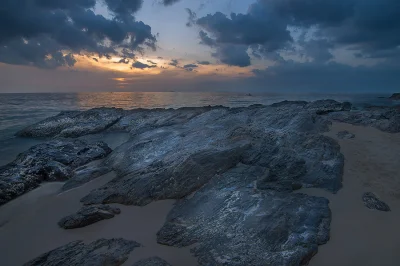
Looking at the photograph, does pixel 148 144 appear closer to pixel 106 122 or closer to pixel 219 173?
pixel 219 173

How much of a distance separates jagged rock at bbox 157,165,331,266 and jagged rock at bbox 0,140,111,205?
22.7 feet

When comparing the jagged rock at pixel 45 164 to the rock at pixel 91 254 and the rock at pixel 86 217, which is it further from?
the rock at pixel 91 254

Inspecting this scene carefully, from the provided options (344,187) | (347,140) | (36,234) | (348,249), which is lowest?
(36,234)

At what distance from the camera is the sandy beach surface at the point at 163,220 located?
5.71m

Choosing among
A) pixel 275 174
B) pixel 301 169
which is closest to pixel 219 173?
pixel 275 174

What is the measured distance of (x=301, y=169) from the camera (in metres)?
9.02

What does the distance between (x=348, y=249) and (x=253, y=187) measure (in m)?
2.97

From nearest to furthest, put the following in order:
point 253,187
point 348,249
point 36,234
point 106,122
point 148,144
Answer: point 348,249 < point 36,234 < point 253,187 < point 148,144 < point 106,122

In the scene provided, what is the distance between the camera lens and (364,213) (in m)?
7.05

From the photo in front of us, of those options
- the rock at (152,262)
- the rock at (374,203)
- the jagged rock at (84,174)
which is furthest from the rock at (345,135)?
the jagged rock at (84,174)

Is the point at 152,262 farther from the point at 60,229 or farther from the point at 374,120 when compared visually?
the point at 374,120

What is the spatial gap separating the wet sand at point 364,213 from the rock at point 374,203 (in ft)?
0.50

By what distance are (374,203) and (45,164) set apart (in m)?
13.9

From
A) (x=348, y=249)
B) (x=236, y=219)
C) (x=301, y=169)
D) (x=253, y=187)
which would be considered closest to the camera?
(x=348, y=249)
